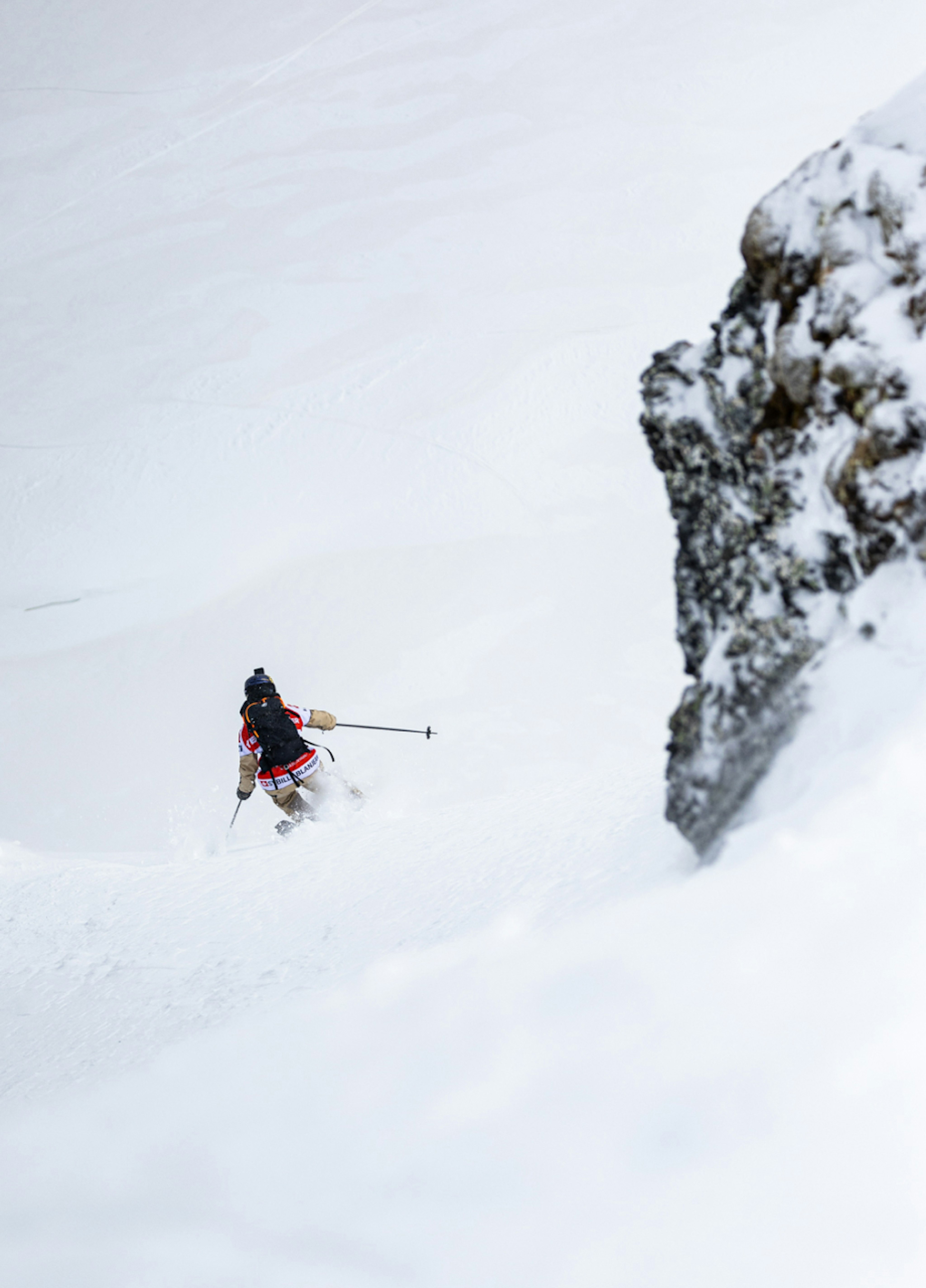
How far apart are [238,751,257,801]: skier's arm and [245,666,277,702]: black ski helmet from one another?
510mm

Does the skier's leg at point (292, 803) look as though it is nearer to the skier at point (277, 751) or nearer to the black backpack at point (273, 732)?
the skier at point (277, 751)

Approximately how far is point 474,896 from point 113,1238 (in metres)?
1.52

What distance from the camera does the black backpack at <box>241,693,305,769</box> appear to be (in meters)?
5.68

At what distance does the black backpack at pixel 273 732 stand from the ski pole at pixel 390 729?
0.40 m

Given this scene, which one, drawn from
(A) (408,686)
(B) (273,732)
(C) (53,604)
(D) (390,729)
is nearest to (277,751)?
(B) (273,732)

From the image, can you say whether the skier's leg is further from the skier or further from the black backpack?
the black backpack

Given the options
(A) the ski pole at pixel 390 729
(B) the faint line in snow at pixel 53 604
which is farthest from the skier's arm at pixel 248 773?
(B) the faint line in snow at pixel 53 604

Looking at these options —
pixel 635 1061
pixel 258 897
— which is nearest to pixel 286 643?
pixel 258 897

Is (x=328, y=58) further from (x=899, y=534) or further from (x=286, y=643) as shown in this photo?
(x=899, y=534)

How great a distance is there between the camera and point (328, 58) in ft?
40.7

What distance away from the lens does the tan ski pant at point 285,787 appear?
5988 mm

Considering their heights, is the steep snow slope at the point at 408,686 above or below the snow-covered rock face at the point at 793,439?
below

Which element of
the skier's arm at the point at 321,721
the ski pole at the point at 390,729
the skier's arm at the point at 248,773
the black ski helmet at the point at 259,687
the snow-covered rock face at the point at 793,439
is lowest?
the ski pole at the point at 390,729

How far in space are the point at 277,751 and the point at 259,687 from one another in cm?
52
